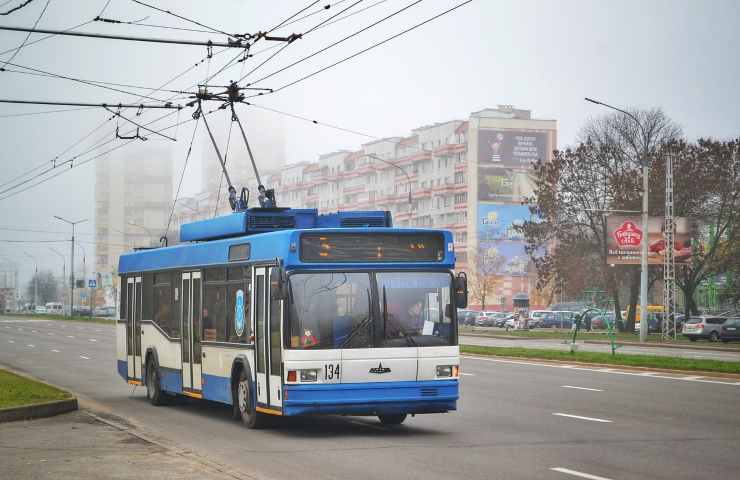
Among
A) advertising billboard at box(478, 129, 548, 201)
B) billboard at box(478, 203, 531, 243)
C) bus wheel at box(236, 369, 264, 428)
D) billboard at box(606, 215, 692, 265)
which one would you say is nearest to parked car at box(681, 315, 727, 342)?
billboard at box(606, 215, 692, 265)

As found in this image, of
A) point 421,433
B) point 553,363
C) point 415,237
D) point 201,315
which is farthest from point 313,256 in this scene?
point 553,363

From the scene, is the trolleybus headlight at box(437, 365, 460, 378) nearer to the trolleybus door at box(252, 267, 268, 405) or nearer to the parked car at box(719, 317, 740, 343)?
the trolleybus door at box(252, 267, 268, 405)

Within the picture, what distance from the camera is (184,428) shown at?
15.8 metres

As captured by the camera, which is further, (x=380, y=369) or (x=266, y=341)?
(x=266, y=341)

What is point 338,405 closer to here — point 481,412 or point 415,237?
point 415,237

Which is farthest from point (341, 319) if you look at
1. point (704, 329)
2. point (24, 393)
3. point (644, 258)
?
point (704, 329)

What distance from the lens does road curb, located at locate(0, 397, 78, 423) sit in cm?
1585

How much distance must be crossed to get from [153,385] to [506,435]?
25.3ft

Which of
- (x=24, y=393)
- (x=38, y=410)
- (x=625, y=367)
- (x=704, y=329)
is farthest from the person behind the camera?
(x=704, y=329)

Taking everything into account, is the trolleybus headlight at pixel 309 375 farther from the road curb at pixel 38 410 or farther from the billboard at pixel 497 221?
the billboard at pixel 497 221

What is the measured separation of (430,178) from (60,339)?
279 ft

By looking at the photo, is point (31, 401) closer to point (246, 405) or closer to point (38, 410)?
point (38, 410)

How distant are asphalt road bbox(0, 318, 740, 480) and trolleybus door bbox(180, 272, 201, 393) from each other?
1.89 ft

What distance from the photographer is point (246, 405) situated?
1560 cm
